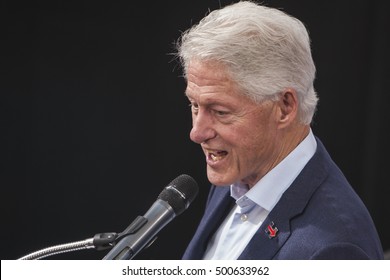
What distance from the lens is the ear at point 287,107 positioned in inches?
57.1

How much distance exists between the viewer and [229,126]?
1.46 metres

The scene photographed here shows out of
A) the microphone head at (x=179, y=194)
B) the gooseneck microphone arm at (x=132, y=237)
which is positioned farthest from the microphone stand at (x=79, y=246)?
the microphone head at (x=179, y=194)

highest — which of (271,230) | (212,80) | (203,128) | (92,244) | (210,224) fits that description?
(212,80)

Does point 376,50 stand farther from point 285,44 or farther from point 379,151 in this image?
point 285,44

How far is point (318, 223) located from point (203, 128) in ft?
1.15

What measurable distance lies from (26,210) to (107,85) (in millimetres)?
619

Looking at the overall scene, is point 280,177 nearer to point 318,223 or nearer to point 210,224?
point 318,223

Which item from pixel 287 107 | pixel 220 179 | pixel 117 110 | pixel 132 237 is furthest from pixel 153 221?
pixel 117 110

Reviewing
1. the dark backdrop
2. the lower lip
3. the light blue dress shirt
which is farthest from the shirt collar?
the dark backdrop

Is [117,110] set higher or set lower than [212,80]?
lower

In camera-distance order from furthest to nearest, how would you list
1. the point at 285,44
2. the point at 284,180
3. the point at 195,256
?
the point at 195,256
the point at 284,180
the point at 285,44

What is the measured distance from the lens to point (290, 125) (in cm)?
149

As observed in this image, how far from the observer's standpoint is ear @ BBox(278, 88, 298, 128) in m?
1.45
